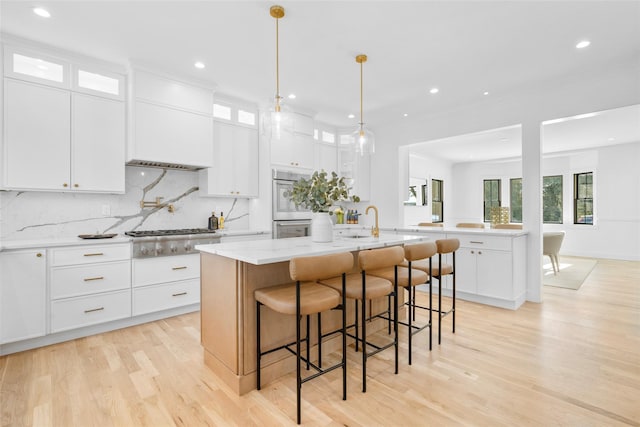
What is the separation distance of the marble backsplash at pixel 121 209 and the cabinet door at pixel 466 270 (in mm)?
3097

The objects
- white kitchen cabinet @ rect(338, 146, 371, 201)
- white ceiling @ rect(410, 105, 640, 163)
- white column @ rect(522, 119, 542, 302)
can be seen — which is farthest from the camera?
white kitchen cabinet @ rect(338, 146, 371, 201)

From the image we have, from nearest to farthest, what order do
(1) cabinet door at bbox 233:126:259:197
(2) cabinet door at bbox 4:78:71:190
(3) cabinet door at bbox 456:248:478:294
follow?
(2) cabinet door at bbox 4:78:71:190
(3) cabinet door at bbox 456:248:478:294
(1) cabinet door at bbox 233:126:259:197

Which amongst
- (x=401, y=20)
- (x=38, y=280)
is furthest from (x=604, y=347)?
(x=38, y=280)

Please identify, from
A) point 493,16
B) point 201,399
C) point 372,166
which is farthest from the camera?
point 372,166

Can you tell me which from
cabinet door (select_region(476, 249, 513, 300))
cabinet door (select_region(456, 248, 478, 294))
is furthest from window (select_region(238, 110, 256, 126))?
cabinet door (select_region(476, 249, 513, 300))

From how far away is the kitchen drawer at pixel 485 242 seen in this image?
3.71m

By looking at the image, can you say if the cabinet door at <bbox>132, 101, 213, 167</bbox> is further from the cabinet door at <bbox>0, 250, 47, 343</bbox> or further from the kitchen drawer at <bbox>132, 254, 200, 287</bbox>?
the cabinet door at <bbox>0, 250, 47, 343</bbox>

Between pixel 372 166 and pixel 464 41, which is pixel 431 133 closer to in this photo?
pixel 372 166

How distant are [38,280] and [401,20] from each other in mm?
3771

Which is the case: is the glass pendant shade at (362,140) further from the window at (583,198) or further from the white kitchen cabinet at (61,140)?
the window at (583,198)

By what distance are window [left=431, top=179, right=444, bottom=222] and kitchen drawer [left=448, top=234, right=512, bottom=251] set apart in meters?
4.74

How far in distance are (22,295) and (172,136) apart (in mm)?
1988

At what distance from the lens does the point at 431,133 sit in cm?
484

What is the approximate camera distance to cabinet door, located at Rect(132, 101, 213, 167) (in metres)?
3.28
